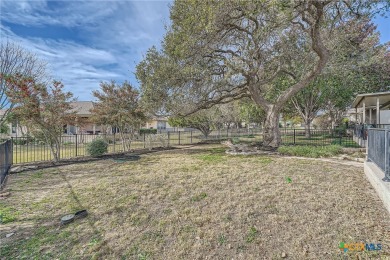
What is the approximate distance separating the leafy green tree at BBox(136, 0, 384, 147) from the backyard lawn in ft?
17.6

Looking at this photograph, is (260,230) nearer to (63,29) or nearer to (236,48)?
(236,48)

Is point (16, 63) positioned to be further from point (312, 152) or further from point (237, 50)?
point (312, 152)

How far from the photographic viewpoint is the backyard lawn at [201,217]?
2.93 metres

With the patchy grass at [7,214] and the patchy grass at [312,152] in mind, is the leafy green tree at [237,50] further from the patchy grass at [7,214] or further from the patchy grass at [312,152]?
the patchy grass at [7,214]

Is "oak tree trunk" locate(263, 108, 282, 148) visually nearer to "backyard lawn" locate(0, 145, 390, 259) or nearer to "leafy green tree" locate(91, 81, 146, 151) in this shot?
"backyard lawn" locate(0, 145, 390, 259)

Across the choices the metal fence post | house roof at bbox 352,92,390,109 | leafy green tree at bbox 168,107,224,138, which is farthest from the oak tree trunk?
leafy green tree at bbox 168,107,224,138

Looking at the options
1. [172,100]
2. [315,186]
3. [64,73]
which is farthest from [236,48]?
[64,73]

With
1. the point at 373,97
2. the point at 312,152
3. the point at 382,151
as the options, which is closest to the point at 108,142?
the point at 312,152

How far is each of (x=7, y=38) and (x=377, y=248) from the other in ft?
58.4

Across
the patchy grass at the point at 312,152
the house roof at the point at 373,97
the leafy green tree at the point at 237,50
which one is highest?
the leafy green tree at the point at 237,50

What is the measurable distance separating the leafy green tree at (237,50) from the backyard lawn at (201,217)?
5.38 m

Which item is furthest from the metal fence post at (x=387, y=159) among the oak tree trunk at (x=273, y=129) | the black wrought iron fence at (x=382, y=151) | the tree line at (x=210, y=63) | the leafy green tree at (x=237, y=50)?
the oak tree trunk at (x=273, y=129)

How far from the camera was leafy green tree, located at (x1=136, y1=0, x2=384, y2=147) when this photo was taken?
25.7 feet

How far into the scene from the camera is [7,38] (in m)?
12.3
